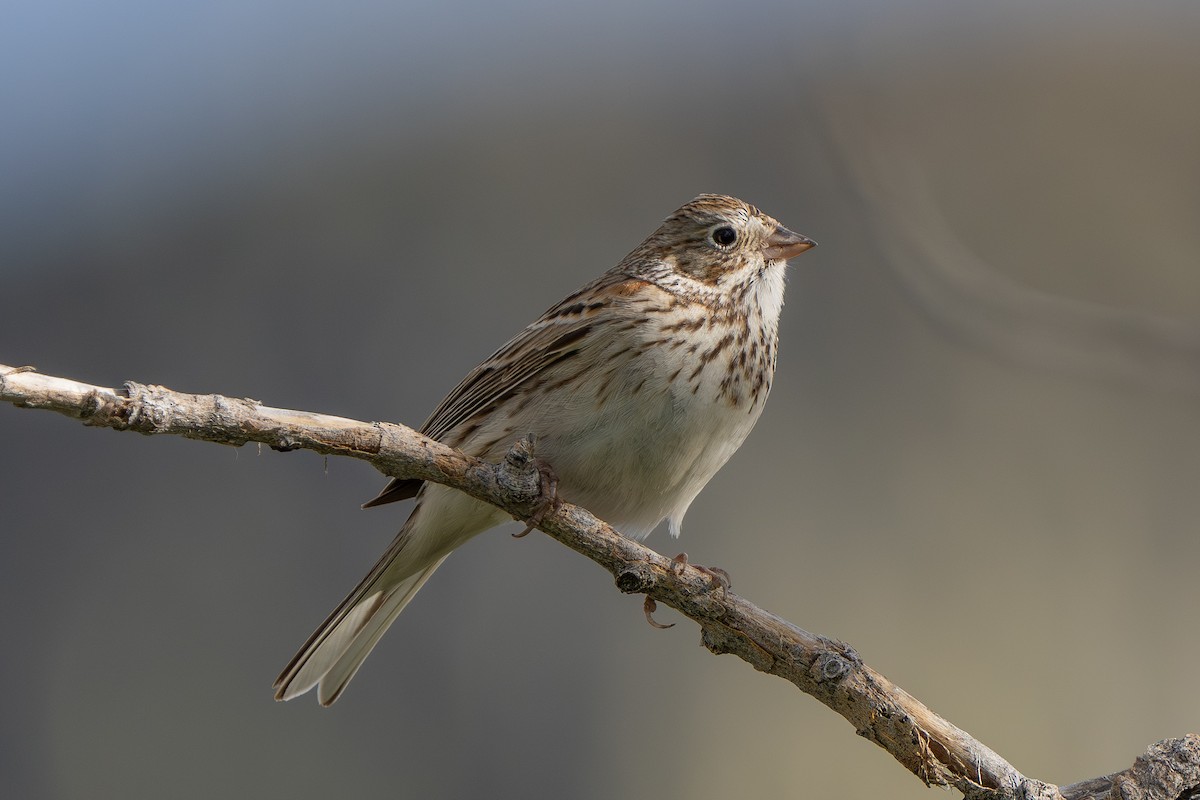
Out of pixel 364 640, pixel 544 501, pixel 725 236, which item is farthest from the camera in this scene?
pixel 725 236

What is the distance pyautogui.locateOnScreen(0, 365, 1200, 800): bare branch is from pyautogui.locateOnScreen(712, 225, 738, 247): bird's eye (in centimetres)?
161

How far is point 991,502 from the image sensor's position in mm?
7660

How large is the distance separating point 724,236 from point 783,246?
223mm

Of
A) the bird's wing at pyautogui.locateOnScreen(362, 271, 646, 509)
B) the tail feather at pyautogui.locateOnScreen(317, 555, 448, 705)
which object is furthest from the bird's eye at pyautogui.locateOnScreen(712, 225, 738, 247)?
the tail feather at pyautogui.locateOnScreen(317, 555, 448, 705)

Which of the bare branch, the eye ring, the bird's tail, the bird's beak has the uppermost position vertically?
the bird's beak

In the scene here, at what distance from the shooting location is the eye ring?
14.6 ft

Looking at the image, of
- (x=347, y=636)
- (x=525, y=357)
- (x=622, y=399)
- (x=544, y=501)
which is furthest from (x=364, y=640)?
(x=544, y=501)

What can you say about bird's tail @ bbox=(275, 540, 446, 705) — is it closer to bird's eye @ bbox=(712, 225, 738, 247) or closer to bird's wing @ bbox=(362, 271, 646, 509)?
bird's wing @ bbox=(362, 271, 646, 509)

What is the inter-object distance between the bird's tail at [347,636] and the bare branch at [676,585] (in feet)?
4.14

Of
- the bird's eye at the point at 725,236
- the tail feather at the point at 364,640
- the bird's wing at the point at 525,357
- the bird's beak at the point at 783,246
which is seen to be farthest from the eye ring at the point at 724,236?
the tail feather at the point at 364,640

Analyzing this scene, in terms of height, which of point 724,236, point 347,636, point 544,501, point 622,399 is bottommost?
point 347,636

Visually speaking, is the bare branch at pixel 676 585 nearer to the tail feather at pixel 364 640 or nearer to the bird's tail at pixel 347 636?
the bird's tail at pixel 347 636

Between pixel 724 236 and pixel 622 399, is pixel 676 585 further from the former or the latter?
pixel 724 236

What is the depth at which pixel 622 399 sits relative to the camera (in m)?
3.83
